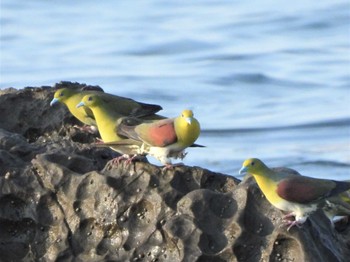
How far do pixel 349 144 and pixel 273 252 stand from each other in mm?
7729

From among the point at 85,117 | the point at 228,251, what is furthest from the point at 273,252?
the point at 85,117

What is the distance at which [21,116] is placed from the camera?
8422 mm

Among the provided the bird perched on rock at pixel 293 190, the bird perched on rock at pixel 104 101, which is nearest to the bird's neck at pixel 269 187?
the bird perched on rock at pixel 293 190

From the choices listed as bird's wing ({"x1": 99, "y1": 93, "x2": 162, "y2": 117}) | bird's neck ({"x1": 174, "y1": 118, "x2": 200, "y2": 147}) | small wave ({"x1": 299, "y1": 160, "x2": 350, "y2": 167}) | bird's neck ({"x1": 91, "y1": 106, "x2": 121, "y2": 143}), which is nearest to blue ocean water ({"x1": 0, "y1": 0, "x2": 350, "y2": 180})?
small wave ({"x1": 299, "y1": 160, "x2": 350, "y2": 167})

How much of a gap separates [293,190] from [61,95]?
2.11 meters

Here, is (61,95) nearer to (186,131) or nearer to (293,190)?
(186,131)

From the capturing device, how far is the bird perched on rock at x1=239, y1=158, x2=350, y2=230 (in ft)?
22.0

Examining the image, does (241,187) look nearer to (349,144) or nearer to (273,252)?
(273,252)

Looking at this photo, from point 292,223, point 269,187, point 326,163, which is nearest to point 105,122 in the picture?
point 269,187

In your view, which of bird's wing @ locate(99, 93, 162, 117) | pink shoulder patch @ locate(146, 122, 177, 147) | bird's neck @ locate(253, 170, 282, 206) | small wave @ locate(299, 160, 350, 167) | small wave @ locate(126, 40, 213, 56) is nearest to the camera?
bird's neck @ locate(253, 170, 282, 206)

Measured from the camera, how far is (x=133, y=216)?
22.7ft

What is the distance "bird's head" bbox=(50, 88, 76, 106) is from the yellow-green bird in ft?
3.10

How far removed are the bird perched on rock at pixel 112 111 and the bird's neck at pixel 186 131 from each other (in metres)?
0.36

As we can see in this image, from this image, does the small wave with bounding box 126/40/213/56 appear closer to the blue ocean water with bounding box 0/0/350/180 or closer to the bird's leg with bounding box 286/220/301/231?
the blue ocean water with bounding box 0/0/350/180
